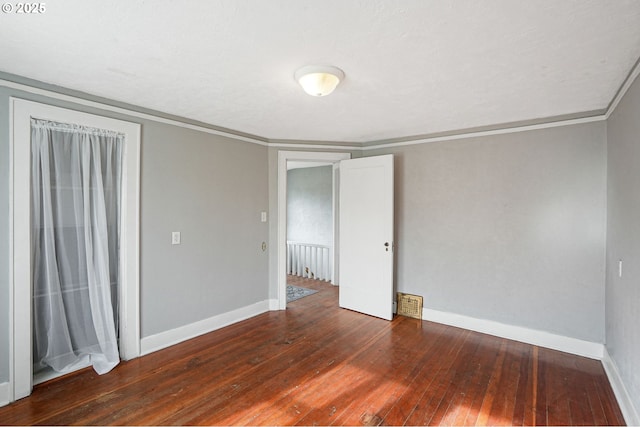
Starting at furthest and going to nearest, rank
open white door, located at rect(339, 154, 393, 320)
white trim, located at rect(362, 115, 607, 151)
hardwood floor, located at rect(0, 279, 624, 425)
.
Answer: open white door, located at rect(339, 154, 393, 320) < white trim, located at rect(362, 115, 607, 151) < hardwood floor, located at rect(0, 279, 624, 425)

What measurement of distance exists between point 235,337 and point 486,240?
118 inches

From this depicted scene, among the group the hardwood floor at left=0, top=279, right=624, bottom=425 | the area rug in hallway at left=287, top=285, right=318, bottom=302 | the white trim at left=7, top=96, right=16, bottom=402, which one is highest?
the white trim at left=7, top=96, right=16, bottom=402

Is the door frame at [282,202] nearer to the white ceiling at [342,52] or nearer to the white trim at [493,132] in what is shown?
the white trim at [493,132]

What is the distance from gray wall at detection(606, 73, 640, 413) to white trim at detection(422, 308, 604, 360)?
24 centimetres

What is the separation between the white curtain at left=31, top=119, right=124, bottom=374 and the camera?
7.74 ft

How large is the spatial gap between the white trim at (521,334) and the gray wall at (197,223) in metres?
2.31

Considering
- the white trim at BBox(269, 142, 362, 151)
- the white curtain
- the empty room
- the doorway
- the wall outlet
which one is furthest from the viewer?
the doorway

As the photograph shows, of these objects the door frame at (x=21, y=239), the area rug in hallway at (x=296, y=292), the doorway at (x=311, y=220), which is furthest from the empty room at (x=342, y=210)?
the doorway at (x=311, y=220)

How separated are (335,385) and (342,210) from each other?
232 cm

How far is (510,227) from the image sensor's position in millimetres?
3295

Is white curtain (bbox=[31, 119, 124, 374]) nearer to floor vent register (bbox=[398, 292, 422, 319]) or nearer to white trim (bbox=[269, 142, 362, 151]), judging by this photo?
white trim (bbox=[269, 142, 362, 151])

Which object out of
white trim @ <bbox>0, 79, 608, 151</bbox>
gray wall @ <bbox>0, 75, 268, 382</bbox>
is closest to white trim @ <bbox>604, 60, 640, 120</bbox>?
white trim @ <bbox>0, 79, 608, 151</bbox>

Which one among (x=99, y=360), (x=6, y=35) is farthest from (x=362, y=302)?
(x=6, y=35)

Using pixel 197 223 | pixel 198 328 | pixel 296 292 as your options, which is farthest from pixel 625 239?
pixel 296 292
